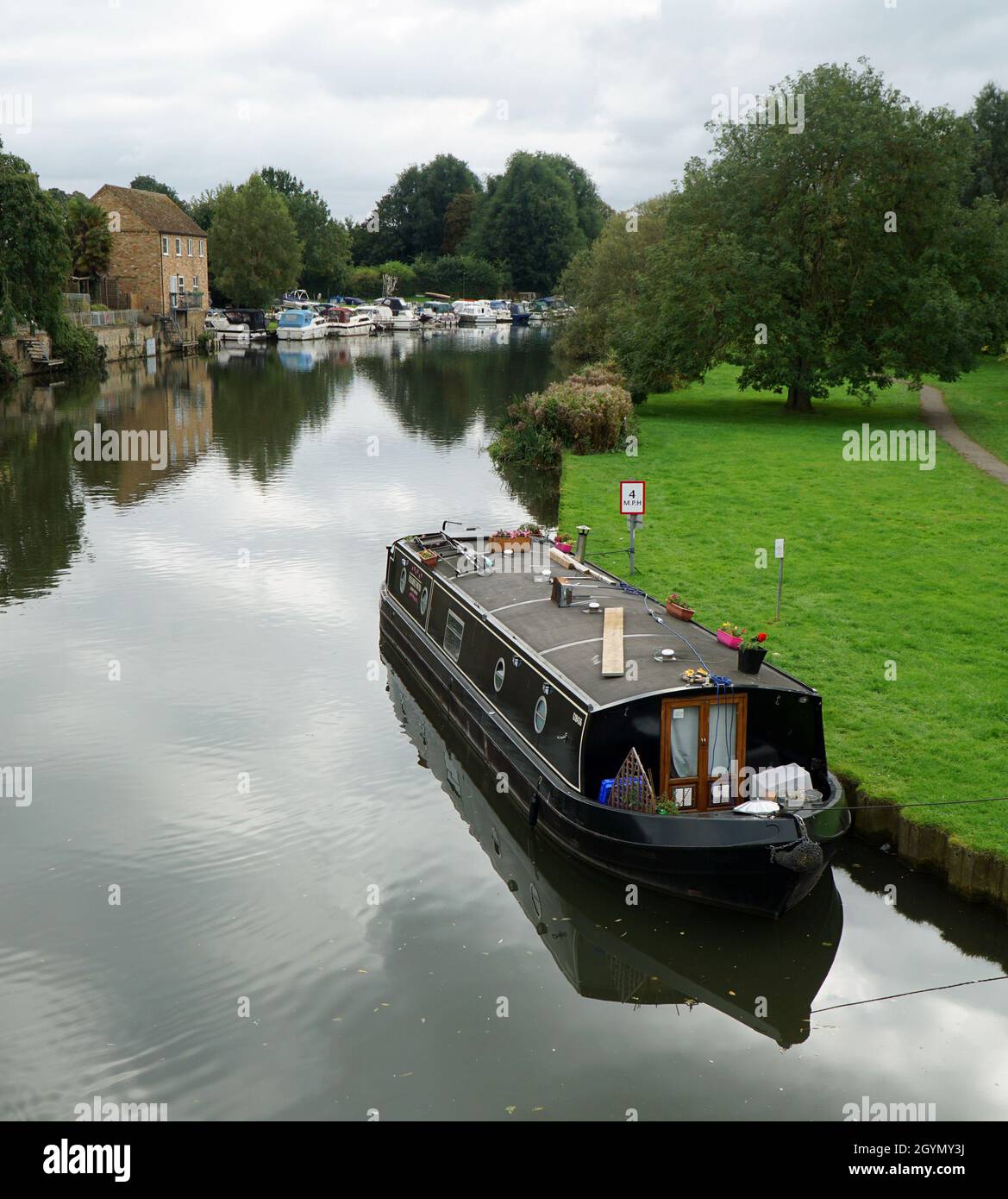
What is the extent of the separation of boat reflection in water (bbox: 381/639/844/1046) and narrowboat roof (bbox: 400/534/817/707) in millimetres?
1865

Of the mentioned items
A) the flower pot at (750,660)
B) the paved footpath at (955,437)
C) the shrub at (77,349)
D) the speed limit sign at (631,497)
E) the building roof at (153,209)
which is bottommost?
the flower pot at (750,660)

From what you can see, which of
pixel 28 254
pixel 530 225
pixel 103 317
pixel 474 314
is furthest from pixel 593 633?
pixel 530 225

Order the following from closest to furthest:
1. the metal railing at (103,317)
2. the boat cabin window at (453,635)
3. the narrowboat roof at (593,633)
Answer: the narrowboat roof at (593,633), the boat cabin window at (453,635), the metal railing at (103,317)

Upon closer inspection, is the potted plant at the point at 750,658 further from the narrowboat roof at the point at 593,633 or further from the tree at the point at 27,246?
the tree at the point at 27,246

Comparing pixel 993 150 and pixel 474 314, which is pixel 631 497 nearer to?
pixel 993 150

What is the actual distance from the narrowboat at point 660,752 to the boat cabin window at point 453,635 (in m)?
1.13

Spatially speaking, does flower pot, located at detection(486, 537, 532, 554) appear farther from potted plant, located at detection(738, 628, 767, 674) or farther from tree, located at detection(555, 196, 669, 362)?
tree, located at detection(555, 196, 669, 362)

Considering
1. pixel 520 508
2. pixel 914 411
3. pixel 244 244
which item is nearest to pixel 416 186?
pixel 244 244

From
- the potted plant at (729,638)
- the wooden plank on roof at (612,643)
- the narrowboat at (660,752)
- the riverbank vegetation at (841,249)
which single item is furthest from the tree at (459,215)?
the potted plant at (729,638)

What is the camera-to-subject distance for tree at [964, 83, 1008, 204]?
6556 centimetres

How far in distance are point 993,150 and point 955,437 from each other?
39.9 meters

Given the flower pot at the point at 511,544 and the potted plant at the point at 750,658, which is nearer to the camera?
the potted plant at the point at 750,658

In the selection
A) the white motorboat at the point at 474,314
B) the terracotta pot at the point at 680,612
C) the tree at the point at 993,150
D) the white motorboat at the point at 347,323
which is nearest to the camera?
the terracotta pot at the point at 680,612

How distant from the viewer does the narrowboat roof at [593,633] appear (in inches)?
452
